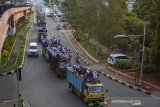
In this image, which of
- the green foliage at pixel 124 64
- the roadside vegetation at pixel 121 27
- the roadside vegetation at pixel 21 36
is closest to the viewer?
the roadside vegetation at pixel 121 27

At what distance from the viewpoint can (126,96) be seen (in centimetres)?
3847

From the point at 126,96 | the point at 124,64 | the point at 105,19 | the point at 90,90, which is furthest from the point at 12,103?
the point at 105,19

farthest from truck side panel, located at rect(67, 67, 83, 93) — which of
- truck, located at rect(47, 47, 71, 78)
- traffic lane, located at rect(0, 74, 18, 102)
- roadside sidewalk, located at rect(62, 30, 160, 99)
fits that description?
roadside sidewalk, located at rect(62, 30, 160, 99)

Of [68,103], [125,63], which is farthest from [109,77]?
[68,103]

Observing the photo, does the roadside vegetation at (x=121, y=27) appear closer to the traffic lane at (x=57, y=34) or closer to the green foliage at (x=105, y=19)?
the green foliage at (x=105, y=19)

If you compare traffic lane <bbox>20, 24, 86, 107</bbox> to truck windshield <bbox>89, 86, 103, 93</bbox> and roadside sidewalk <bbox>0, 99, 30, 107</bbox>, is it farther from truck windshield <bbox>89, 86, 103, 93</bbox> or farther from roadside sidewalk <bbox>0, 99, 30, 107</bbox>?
truck windshield <bbox>89, 86, 103, 93</bbox>

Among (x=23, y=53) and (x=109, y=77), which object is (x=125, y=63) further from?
(x=23, y=53)

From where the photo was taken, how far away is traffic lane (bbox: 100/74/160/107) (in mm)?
36156

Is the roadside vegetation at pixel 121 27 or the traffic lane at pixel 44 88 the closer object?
the traffic lane at pixel 44 88

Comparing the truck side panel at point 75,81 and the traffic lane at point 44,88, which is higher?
the truck side panel at point 75,81

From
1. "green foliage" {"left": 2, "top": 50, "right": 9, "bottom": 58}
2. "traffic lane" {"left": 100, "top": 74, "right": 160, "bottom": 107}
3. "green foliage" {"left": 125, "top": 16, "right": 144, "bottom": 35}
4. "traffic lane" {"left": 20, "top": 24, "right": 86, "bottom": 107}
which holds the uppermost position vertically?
"green foliage" {"left": 125, "top": 16, "right": 144, "bottom": 35}

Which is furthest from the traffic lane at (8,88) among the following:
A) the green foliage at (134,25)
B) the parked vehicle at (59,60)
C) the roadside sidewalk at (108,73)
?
the green foliage at (134,25)

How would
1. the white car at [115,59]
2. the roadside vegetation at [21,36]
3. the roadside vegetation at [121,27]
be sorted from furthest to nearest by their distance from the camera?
the roadside vegetation at [21,36], the white car at [115,59], the roadside vegetation at [121,27]

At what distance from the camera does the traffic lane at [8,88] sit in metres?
37.6
